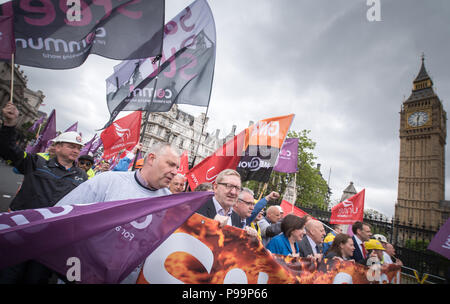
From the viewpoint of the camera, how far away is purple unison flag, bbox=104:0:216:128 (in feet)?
15.2

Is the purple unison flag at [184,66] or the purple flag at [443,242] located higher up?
the purple unison flag at [184,66]

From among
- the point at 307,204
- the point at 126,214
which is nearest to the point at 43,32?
the point at 126,214

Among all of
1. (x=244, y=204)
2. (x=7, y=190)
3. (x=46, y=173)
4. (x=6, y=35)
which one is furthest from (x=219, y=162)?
(x=7, y=190)

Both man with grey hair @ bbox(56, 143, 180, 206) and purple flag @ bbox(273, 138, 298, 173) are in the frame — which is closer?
man with grey hair @ bbox(56, 143, 180, 206)

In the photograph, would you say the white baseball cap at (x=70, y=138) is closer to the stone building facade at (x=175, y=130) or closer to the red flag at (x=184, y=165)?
the red flag at (x=184, y=165)

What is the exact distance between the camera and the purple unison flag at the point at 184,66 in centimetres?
464

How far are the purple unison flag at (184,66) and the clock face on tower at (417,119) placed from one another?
72.9 metres

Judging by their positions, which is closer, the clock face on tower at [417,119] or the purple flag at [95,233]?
the purple flag at [95,233]

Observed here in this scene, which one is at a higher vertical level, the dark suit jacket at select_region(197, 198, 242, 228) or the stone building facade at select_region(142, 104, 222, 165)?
the stone building facade at select_region(142, 104, 222, 165)

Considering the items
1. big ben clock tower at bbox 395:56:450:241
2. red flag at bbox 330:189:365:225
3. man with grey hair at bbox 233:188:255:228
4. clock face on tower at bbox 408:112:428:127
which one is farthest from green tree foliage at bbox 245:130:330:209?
clock face on tower at bbox 408:112:428:127

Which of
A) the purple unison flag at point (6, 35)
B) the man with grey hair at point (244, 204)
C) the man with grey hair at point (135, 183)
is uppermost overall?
the purple unison flag at point (6, 35)

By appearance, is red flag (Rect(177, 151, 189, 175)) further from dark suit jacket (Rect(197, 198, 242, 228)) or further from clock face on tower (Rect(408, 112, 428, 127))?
clock face on tower (Rect(408, 112, 428, 127))

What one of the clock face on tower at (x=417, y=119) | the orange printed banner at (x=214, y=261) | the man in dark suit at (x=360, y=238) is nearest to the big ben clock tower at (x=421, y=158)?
the clock face on tower at (x=417, y=119)

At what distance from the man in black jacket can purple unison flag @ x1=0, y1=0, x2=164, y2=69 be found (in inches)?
42.8
